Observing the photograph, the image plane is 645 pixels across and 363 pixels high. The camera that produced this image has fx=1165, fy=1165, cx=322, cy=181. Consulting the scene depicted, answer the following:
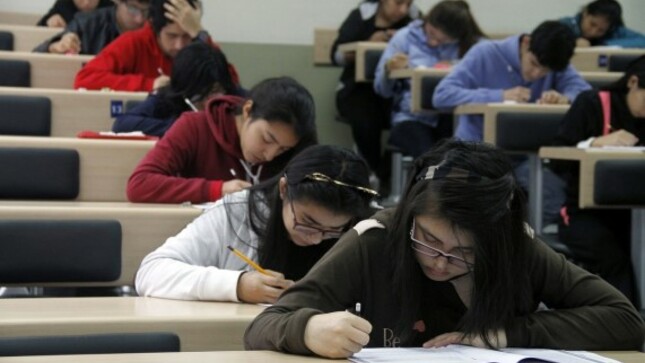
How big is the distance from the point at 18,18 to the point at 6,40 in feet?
4.23

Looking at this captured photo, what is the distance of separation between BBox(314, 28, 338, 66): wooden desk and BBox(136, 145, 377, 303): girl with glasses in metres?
5.41

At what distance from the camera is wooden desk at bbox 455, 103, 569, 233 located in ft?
15.4

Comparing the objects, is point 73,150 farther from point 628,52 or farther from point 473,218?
point 628,52

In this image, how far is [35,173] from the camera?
3.25 m

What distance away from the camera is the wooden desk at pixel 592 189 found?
3766 mm

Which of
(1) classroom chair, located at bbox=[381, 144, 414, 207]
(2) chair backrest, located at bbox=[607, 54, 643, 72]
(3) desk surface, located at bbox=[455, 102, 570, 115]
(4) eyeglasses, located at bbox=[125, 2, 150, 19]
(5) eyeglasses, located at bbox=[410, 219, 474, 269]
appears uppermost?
(4) eyeglasses, located at bbox=[125, 2, 150, 19]

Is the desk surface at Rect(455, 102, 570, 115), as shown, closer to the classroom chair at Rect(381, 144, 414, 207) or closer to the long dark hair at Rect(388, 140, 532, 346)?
the classroom chair at Rect(381, 144, 414, 207)

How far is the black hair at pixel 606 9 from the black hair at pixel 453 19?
1.66 meters

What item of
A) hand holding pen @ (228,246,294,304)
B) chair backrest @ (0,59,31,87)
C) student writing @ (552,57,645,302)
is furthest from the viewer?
chair backrest @ (0,59,31,87)

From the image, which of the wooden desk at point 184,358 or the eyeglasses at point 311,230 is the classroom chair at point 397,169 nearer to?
the eyeglasses at point 311,230

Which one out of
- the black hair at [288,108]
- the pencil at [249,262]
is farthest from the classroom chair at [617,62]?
the pencil at [249,262]

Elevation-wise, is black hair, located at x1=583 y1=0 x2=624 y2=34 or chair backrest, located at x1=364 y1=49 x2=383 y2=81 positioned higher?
black hair, located at x1=583 y1=0 x2=624 y2=34

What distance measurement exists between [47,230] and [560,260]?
1.23m

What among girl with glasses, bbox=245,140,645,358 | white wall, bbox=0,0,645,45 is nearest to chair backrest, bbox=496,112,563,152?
girl with glasses, bbox=245,140,645,358
